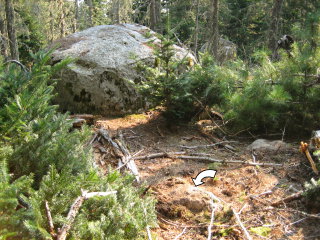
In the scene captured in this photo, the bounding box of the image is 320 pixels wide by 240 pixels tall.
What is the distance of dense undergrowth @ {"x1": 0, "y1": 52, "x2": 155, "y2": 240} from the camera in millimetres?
1652

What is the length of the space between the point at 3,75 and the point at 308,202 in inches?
120

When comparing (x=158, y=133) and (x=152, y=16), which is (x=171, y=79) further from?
(x=152, y=16)

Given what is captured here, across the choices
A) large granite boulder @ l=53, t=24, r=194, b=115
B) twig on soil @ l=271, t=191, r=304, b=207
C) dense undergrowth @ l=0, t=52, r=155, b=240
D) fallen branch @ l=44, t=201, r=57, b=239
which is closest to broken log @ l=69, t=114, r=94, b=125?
large granite boulder @ l=53, t=24, r=194, b=115

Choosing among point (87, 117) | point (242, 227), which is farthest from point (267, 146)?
point (87, 117)

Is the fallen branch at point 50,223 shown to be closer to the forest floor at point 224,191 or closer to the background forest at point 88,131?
the background forest at point 88,131

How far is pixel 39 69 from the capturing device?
8.38 ft

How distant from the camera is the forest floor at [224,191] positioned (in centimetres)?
276

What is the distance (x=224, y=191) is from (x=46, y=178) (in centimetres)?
216

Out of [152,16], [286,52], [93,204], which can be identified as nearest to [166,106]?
[286,52]

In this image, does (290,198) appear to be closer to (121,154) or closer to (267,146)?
(267,146)

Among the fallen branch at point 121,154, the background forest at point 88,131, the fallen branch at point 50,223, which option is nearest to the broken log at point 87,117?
the background forest at point 88,131

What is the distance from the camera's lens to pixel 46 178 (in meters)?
1.86

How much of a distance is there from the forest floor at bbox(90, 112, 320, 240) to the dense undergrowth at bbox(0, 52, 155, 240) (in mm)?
661

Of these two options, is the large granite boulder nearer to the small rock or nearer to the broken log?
the broken log
